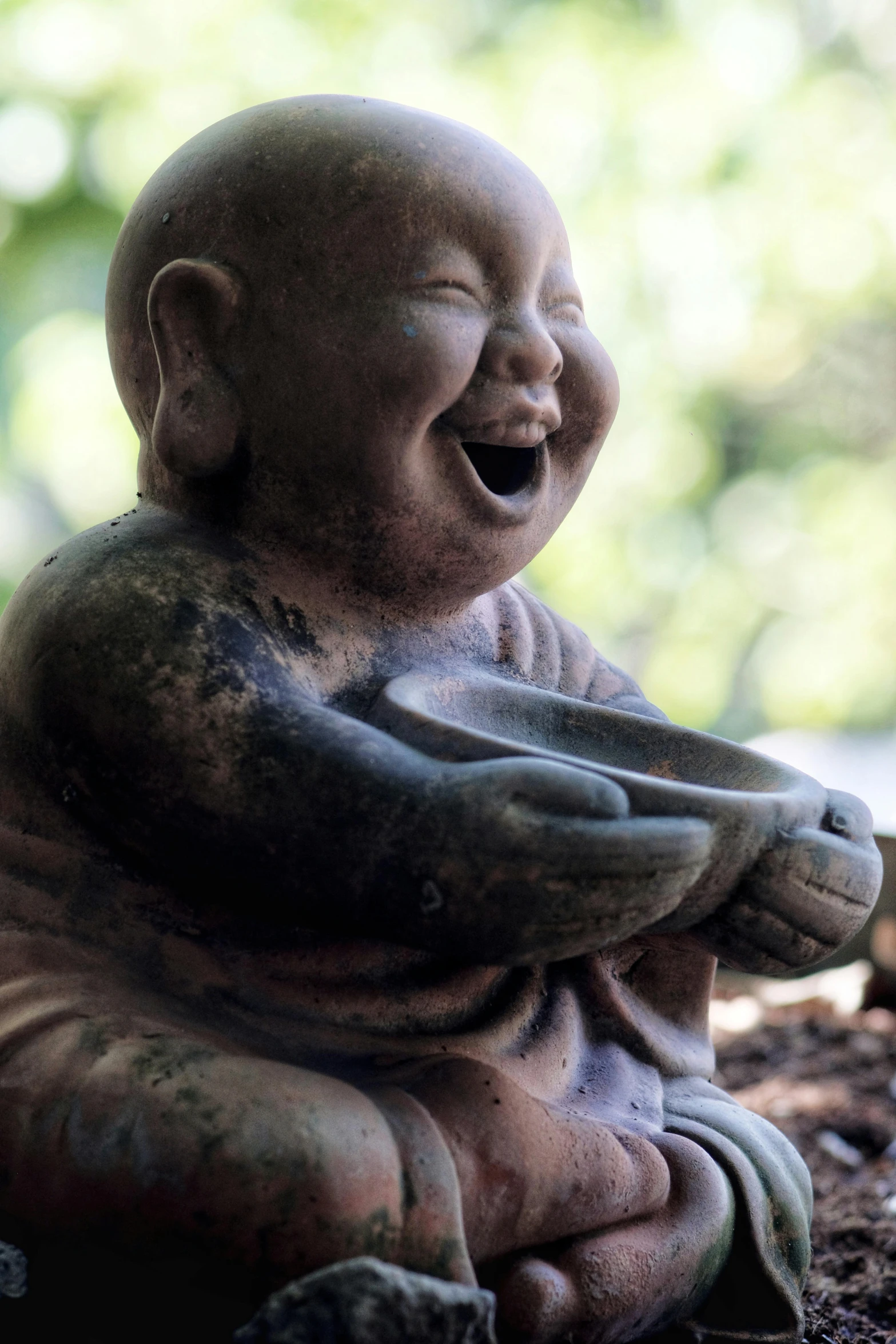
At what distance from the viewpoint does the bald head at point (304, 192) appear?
1.47 m

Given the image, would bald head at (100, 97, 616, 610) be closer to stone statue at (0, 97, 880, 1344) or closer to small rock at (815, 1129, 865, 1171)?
stone statue at (0, 97, 880, 1344)

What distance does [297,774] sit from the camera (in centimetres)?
133

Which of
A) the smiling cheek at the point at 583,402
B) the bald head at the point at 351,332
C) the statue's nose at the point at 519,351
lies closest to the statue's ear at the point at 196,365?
the bald head at the point at 351,332

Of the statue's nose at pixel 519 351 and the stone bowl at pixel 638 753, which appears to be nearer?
the stone bowl at pixel 638 753

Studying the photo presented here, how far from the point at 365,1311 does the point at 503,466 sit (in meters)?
0.96

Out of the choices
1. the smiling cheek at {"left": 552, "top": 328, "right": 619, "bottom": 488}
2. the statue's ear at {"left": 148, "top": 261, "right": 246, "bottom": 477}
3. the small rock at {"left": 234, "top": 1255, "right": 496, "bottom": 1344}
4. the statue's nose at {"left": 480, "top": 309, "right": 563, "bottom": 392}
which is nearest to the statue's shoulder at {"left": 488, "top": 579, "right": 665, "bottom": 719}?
the smiling cheek at {"left": 552, "top": 328, "right": 619, "bottom": 488}

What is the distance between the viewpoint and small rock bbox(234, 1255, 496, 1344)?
3.73ft

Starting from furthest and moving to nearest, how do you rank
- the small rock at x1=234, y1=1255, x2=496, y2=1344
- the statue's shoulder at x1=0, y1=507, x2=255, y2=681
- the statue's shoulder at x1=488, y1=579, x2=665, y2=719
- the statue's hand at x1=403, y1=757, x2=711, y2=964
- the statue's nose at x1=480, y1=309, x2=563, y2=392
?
1. the statue's shoulder at x1=488, y1=579, x2=665, y2=719
2. the statue's nose at x1=480, y1=309, x2=563, y2=392
3. the statue's shoulder at x1=0, y1=507, x2=255, y2=681
4. the statue's hand at x1=403, y1=757, x2=711, y2=964
5. the small rock at x1=234, y1=1255, x2=496, y2=1344

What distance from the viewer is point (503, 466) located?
1.68m

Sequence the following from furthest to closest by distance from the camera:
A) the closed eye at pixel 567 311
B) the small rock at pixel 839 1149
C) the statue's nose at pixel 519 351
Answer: the small rock at pixel 839 1149 → the closed eye at pixel 567 311 → the statue's nose at pixel 519 351

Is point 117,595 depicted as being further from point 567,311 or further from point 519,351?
point 567,311

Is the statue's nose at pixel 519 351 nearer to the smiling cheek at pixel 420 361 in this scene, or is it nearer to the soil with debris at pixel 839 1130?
the smiling cheek at pixel 420 361

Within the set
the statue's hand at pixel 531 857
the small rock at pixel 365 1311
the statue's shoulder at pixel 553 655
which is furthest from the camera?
the statue's shoulder at pixel 553 655

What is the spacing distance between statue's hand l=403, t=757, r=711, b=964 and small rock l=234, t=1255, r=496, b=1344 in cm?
30
